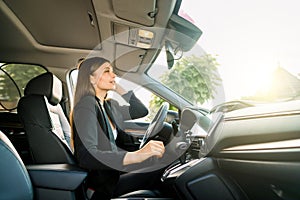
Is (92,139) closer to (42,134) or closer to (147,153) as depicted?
(147,153)

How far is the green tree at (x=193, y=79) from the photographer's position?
2.01 meters

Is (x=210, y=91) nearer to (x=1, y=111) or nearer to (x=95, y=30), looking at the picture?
(x=95, y=30)

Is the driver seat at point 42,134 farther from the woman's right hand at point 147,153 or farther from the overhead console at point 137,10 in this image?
the overhead console at point 137,10

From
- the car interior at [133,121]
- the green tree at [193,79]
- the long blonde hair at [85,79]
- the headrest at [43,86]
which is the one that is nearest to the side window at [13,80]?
the car interior at [133,121]

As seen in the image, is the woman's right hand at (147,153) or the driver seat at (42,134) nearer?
the woman's right hand at (147,153)

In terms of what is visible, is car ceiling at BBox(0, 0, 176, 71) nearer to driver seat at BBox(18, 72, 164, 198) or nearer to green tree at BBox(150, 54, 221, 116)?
green tree at BBox(150, 54, 221, 116)

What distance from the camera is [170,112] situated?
7.91 feet

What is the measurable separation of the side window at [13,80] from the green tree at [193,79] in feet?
3.82

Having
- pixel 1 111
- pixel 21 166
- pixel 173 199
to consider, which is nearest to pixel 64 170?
pixel 21 166

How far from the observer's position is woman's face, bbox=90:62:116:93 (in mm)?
1660

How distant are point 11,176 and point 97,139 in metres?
0.40

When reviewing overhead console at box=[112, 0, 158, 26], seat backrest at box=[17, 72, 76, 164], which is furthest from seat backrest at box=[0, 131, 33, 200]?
overhead console at box=[112, 0, 158, 26]

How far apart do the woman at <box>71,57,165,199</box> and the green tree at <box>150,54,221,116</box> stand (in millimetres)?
643

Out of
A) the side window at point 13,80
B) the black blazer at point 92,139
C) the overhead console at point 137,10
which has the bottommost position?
the side window at point 13,80
